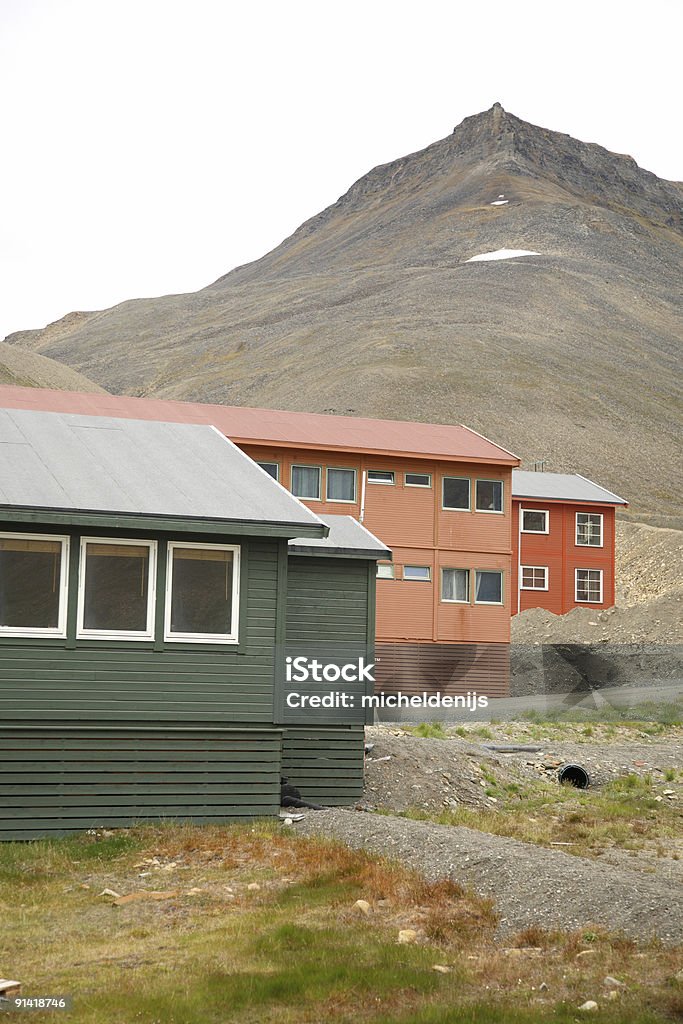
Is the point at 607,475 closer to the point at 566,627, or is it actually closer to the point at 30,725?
the point at 566,627

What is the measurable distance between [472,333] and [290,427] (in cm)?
8157

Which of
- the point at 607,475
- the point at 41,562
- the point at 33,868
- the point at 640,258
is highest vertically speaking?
the point at 640,258

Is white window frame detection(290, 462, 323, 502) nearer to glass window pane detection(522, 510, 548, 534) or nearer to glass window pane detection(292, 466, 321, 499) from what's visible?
glass window pane detection(292, 466, 321, 499)

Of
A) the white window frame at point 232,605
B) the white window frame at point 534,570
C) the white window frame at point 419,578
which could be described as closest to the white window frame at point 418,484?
the white window frame at point 419,578

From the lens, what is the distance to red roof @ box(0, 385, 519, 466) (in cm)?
3769

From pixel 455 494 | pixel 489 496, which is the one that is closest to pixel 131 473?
pixel 455 494

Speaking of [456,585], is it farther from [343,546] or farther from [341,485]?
[343,546]

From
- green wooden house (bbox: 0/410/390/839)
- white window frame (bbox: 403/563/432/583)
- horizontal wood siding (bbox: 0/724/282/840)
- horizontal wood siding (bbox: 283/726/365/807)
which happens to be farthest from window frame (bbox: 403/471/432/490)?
horizontal wood siding (bbox: 0/724/282/840)

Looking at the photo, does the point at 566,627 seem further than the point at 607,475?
No

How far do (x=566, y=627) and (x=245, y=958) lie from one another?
122ft

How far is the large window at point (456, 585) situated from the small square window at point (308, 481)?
192 inches

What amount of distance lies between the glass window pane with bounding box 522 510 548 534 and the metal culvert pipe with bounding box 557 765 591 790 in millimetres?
28702

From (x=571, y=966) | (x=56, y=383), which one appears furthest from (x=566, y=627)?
(x=56, y=383)

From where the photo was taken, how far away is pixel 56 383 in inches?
→ 3733
